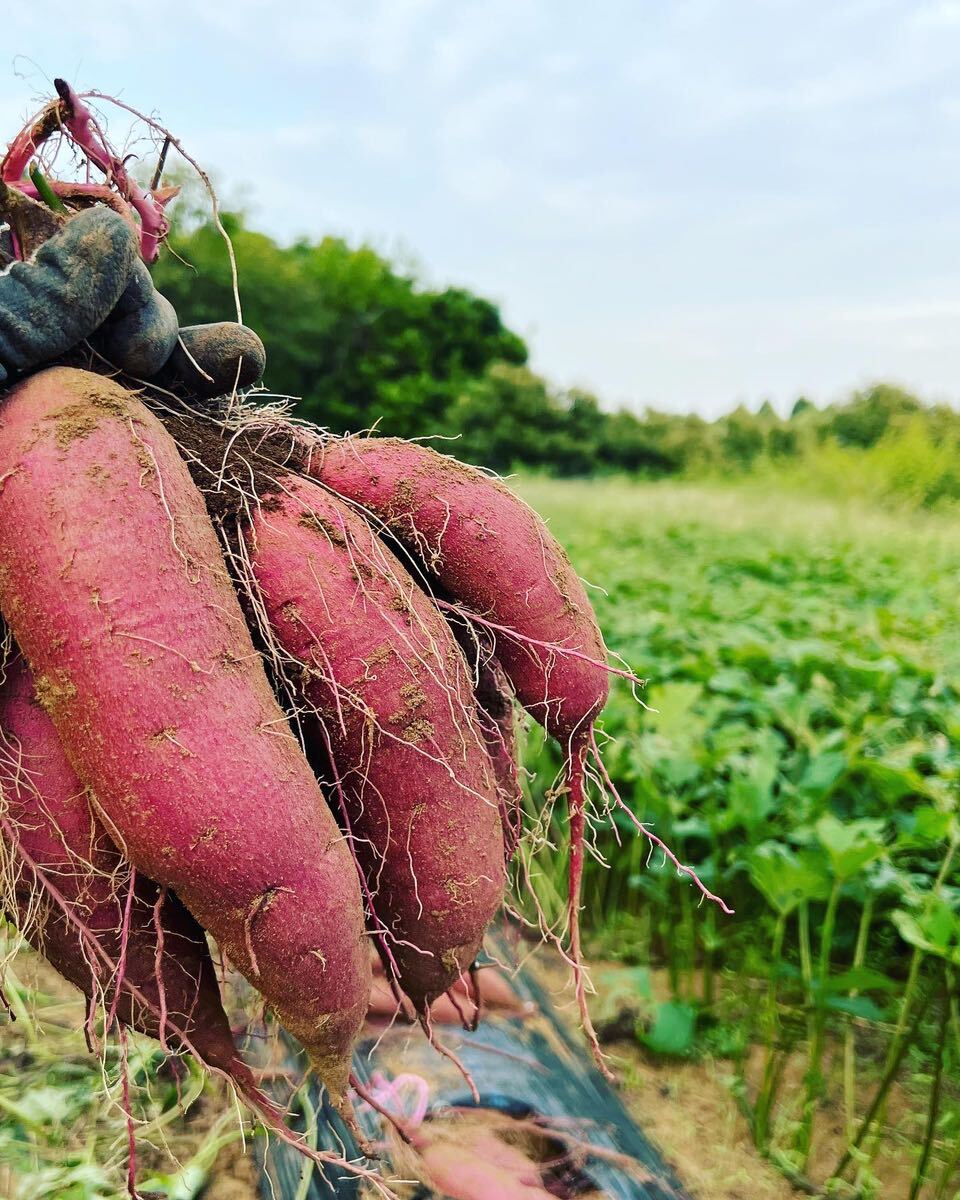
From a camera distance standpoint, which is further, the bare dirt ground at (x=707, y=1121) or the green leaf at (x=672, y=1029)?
the green leaf at (x=672, y=1029)

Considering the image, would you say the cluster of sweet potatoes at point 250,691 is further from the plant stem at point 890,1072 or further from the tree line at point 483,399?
the tree line at point 483,399

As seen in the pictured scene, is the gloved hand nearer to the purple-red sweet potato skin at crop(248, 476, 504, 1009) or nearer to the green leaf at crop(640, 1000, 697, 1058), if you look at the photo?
the purple-red sweet potato skin at crop(248, 476, 504, 1009)

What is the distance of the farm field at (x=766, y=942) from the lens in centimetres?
166

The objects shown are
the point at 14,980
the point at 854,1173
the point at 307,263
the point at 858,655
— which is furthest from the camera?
the point at 307,263

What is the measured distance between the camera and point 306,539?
103cm

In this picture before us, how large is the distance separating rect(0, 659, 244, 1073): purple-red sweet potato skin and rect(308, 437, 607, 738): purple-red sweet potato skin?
1.48ft

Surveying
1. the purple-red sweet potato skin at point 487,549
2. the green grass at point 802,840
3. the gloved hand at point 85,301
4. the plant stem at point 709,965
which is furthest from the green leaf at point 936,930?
the gloved hand at point 85,301

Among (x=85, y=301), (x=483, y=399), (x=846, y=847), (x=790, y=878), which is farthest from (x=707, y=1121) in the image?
(x=483, y=399)

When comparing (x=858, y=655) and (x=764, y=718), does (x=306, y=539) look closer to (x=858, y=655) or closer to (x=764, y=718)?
(x=764, y=718)

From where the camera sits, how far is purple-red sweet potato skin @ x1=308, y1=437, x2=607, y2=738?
112 cm

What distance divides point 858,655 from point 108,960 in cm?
296

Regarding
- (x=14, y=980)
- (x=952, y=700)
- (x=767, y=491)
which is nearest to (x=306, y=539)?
(x=14, y=980)

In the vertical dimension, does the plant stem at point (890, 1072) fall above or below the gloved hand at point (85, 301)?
below

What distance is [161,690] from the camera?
0.87 metres
